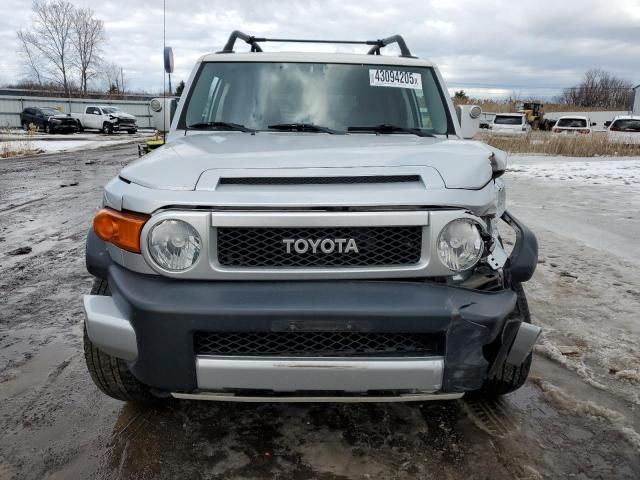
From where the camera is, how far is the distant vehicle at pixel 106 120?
3153 centimetres

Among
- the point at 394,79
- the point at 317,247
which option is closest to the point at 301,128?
the point at 394,79

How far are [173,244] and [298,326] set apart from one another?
59cm

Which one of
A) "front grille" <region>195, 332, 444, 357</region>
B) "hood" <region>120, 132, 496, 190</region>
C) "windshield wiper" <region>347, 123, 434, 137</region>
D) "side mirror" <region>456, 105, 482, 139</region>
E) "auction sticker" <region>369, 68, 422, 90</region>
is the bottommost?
"front grille" <region>195, 332, 444, 357</region>

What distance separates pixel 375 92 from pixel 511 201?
5.94m

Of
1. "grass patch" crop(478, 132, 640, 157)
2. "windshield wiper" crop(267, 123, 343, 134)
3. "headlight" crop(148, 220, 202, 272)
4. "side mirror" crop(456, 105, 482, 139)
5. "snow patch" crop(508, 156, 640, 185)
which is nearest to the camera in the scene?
"headlight" crop(148, 220, 202, 272)

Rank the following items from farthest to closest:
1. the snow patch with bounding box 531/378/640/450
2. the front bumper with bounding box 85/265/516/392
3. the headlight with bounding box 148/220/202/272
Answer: the snow patch with bounding box 531/378/640/450, the headlight with bounding box 148/220/202/272, the front bumper with bounding box 85/265/516/392

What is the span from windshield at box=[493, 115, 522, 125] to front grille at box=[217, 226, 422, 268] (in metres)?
24.7

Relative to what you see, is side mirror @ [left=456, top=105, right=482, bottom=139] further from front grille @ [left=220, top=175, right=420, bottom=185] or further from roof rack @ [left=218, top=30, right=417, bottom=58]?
front grille @ [left=220, top=175, right=420, bottom=185]

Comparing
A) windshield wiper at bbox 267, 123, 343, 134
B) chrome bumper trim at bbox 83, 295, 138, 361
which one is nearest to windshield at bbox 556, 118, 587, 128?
windshield wiper at bbox 267, 123, 343, 134

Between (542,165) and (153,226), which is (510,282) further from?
(542,165)

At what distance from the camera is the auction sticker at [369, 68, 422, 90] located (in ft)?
11.9

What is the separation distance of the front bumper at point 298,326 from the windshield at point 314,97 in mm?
1571

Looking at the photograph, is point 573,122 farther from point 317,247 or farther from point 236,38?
point 317,247

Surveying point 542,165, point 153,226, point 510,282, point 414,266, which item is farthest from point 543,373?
point 542,165
